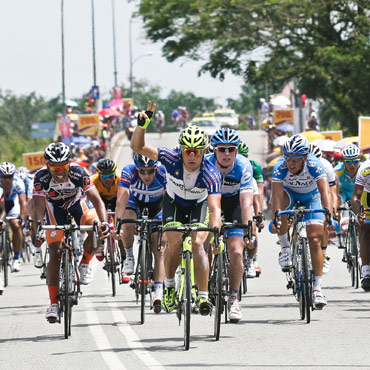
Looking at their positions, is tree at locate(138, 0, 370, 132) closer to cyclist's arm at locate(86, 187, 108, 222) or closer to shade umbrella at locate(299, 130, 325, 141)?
shade umbrella at locate(299, 130, 325, 141)

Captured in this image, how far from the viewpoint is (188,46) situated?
53875 millimetres

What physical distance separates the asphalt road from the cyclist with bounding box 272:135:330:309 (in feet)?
2.00

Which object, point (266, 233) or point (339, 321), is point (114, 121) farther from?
point (339, 321)

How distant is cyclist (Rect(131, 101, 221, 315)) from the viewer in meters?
11.3

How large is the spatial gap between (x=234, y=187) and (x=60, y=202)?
1962 mm

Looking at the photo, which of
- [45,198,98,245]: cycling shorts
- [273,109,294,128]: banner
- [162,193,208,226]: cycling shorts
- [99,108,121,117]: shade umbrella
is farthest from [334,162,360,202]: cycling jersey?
[99,108,121,117]: shade umbrella

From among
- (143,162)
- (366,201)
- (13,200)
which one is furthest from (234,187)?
(13,200)

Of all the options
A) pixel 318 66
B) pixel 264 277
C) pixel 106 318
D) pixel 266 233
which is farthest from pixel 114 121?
pixel 106 318

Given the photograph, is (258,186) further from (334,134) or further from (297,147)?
(334,134)

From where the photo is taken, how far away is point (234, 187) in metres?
13.7

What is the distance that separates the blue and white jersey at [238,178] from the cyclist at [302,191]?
50 cm

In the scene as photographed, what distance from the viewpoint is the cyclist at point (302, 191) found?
1356 centimetres

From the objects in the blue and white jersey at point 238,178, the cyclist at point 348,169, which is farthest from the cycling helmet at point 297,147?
the cyclist at point 348,169

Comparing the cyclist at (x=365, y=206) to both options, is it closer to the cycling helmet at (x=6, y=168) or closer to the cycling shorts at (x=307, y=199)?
the cycling shorts at (x=307, y=199)
